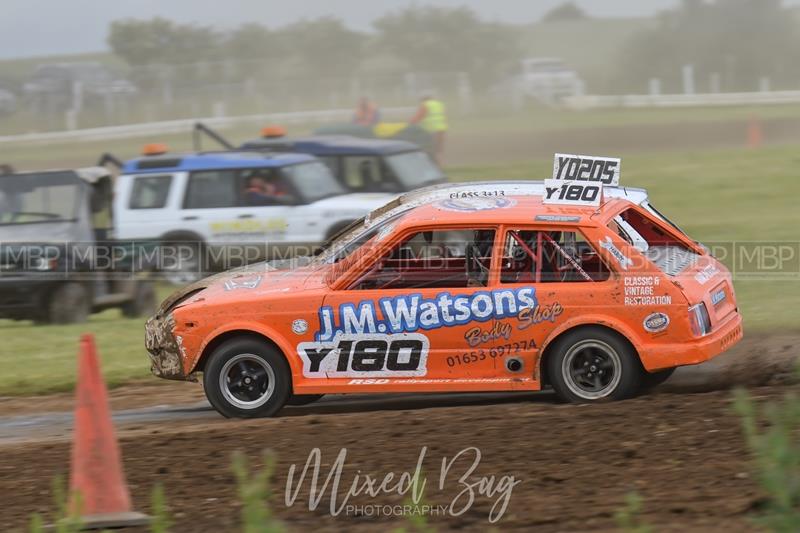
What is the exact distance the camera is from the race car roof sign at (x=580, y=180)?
805cm

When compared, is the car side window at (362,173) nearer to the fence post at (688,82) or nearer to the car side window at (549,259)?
the car side window at (549,259)

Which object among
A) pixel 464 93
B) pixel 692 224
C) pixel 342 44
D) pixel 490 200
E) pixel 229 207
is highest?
pixel 342 44

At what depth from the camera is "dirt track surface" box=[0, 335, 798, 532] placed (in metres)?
5.62

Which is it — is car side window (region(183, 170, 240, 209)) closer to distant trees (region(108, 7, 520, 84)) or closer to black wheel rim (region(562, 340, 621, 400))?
black wheel rim (region(562, 340, 621, 400))

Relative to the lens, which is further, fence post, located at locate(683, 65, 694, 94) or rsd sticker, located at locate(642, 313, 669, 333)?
fence post, located at locate(683, 65, 694, 94)

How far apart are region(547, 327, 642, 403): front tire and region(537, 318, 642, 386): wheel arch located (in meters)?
0.02

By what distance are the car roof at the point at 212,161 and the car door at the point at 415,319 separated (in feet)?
29.2

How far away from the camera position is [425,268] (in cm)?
823

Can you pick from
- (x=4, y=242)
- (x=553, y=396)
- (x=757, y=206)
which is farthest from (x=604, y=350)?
(x=757, y=206)

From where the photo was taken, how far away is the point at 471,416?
7438 millimetres

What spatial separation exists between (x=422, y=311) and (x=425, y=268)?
Answer: 1.97ft

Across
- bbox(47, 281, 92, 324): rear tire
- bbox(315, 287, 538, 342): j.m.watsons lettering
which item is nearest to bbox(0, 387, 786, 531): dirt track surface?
bbox(315, 287, 538, 342): j.m.watsons lettering

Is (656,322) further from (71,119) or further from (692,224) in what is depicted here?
(71,119)

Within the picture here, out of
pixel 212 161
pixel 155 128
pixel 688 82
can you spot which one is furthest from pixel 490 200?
pixel 688 82
